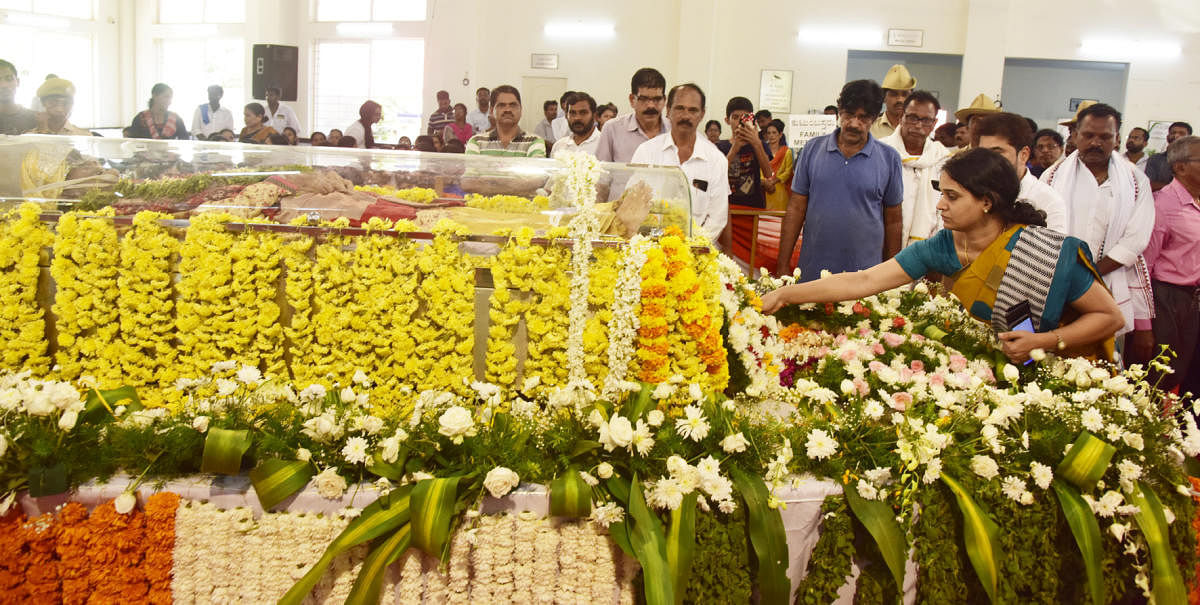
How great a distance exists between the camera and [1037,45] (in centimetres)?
1350

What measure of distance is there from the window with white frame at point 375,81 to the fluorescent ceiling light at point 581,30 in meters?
2.84

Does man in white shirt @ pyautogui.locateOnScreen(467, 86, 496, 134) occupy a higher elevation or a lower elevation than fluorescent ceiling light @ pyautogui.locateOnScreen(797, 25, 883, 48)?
lower

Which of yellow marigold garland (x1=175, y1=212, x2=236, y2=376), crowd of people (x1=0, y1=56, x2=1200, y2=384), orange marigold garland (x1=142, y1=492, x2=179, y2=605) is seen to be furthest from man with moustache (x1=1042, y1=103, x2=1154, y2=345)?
orange marigold garland (x1=142, y1=492, x2=179, y2=605)

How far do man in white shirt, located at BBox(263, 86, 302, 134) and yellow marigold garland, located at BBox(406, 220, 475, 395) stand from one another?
10.6 m

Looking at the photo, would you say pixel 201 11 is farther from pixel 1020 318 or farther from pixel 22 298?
pixel 1020 318

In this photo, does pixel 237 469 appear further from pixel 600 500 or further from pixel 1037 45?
pixel 1037 45

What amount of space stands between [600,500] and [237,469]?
35.7 inches

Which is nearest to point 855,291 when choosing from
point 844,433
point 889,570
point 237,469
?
point 844,433

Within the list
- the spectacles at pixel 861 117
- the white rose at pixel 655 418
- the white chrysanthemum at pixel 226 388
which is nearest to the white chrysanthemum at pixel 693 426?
the white rose at pixel 655 418

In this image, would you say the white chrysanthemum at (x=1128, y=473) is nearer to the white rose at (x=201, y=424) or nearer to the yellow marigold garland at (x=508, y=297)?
the yellow marigold garland at (x=508, y=297)

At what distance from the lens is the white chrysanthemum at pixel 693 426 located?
7.36ft

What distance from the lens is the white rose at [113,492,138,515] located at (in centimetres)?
213

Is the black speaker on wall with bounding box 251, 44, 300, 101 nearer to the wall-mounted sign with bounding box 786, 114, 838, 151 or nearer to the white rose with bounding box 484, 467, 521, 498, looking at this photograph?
the wall-mounted sign with bounding box 786, 114, 838, 151

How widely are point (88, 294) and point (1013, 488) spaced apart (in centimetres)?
291
